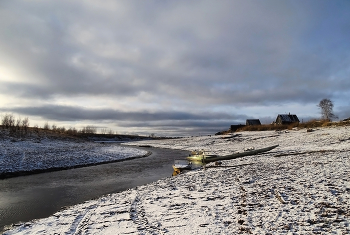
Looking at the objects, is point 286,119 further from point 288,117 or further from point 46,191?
point 46,191

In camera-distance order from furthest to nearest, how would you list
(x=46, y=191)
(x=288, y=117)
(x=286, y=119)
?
(x=288, y=117) < (x=286, y=119) < (x=46, y=191)

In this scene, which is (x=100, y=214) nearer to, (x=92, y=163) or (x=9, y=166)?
(x=9, y=166)

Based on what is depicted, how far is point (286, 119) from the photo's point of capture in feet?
296

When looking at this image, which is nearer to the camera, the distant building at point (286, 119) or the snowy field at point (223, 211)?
the snowy field at point (223, 211)

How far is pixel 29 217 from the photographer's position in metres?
11.2

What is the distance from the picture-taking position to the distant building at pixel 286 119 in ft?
293

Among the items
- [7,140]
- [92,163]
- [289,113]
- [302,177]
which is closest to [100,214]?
[302,177]

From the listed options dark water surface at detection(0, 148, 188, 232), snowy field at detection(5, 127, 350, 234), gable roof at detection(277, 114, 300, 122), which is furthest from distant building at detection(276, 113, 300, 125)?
snowy field at detection(5, 127, 350, 234)

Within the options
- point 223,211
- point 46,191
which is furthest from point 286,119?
point 223,211

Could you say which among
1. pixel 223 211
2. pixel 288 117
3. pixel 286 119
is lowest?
pixel 223 211

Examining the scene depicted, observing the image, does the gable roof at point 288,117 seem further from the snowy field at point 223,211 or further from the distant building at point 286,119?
the snowy field at point 223,211

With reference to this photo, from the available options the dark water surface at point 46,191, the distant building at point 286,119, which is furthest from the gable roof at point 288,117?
the dark water surface at point 46,191

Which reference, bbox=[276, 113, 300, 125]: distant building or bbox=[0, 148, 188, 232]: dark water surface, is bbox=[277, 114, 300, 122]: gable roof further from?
bbox=[0, 148, 188, 232]: dark water surface

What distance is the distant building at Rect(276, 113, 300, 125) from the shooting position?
8919cm
